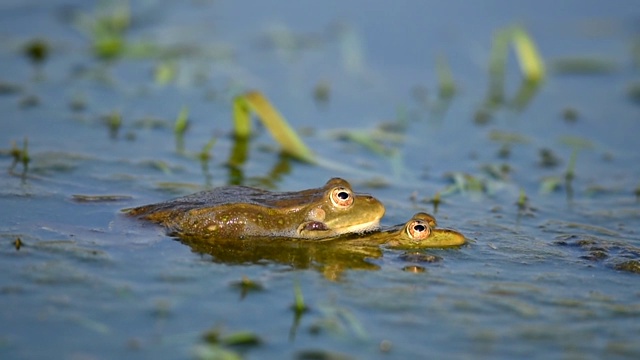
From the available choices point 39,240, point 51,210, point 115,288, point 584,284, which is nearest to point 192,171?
point 51,210

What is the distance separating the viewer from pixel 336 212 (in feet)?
23.4

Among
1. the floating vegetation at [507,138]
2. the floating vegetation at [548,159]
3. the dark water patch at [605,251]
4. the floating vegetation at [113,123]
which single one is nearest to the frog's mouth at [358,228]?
the dark water patch at [605,251]

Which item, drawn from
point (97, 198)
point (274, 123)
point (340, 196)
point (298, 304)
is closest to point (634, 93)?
point (274, 123)

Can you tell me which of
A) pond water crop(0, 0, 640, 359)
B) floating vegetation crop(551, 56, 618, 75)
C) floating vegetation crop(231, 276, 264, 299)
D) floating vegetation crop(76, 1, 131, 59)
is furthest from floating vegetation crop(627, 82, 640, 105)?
floating vegetation crop(231, 276, 264, 299)

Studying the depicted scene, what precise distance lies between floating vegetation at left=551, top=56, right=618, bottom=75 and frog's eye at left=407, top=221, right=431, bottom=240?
6.11m

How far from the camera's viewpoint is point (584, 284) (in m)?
6.58

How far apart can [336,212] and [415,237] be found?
23.2 inches

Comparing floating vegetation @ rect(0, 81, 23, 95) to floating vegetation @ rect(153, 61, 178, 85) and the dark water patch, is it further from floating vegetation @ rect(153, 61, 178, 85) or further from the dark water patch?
the dark water patch

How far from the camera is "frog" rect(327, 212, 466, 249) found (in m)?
7.09

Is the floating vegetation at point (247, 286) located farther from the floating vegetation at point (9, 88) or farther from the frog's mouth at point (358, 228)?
the floating vegetation at point (9, 88)

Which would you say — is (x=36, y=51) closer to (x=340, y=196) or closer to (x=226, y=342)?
(x=340, y=196)

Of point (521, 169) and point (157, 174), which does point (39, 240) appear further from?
point (521, 169)

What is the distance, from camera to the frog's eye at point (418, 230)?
7.07m

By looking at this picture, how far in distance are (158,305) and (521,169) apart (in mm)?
4988
